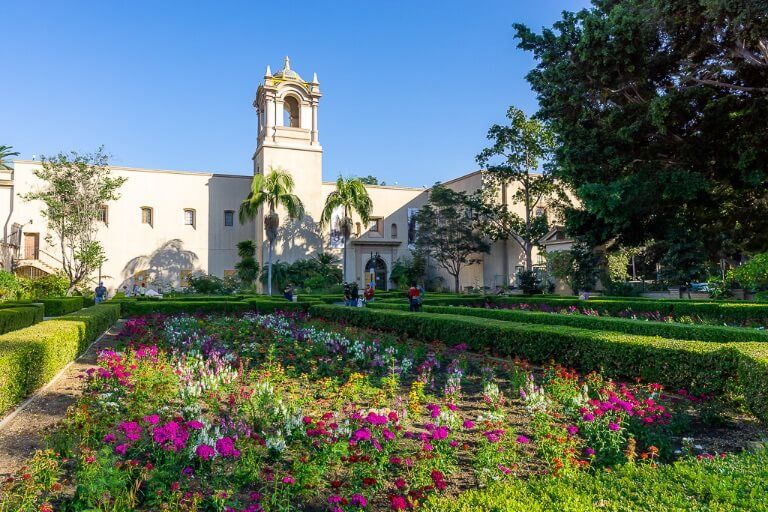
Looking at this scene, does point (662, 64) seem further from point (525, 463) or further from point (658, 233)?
point (525, 463)

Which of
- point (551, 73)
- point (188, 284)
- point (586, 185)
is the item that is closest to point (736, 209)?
point (586, 185)

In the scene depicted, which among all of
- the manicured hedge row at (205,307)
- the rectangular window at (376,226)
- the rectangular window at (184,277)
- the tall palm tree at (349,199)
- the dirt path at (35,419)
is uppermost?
the tall palm tree at (349,199)

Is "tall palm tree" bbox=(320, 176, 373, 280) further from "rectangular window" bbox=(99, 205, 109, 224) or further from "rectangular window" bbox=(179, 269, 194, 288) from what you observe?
"rectangular window" bbox=(99, 205, 109, 224)

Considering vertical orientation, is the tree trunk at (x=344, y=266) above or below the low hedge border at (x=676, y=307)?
above

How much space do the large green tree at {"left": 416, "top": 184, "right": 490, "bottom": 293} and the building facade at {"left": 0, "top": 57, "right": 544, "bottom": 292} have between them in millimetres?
2244

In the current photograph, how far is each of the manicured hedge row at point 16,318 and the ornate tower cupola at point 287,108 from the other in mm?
23763

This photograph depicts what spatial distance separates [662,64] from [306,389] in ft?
41.6

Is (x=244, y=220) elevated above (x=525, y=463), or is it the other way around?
(x=244, y=220)

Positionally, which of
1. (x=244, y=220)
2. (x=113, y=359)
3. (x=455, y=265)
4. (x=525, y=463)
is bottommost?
(x=525, y=463)

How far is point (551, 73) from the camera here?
1528 centimetres

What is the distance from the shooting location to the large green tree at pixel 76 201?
2806 centimetres

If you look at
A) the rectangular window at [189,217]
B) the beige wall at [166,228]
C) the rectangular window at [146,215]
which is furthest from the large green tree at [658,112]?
the rectangular window at [146,215]

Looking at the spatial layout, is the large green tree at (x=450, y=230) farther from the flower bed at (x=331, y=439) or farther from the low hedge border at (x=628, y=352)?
the flower bed at (x=331, y=439)

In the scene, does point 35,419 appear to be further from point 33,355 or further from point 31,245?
point 31,245
